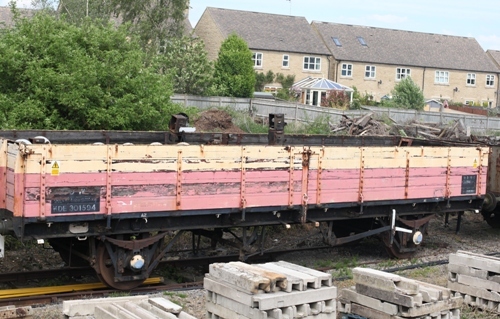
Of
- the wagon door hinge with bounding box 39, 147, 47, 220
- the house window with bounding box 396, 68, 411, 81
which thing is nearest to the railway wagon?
the wagon door hinge with bounding box 39, 147, 47, 220

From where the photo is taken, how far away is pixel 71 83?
17672 mm

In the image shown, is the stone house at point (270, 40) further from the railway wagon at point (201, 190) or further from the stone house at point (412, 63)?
the railway wagon at point (201, 190)

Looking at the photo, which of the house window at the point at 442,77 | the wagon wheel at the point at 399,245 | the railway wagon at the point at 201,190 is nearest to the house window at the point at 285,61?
the house window at the point at 442,77

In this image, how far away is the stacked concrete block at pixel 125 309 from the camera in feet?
27.7

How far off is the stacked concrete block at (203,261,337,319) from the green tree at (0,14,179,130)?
364 inches

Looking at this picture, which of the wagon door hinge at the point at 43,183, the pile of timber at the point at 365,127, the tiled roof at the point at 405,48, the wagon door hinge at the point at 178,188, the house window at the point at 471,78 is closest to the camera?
the wagon door hinge at the point at 43,183

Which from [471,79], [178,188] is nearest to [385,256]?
[178,188]

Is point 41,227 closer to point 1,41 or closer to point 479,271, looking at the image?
point 479,271

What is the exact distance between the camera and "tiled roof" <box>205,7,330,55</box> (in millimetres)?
53688

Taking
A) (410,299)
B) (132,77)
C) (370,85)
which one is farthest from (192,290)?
(370,85)

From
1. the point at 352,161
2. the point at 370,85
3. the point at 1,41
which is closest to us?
the point at 352,161

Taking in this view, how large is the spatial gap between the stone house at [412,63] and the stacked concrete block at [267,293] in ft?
156

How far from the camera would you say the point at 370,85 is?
58062 millimetres

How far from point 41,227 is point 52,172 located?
94 cm
